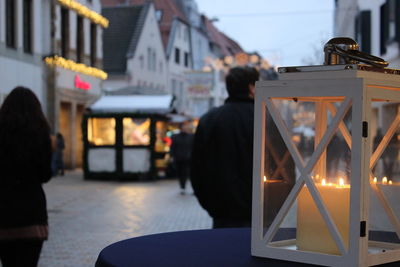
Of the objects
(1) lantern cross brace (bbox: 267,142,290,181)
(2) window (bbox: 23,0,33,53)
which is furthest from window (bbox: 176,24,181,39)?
(1) lantern cross brace (bbox: 267,142,290,181)

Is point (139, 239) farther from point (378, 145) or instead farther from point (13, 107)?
point (13, 107)

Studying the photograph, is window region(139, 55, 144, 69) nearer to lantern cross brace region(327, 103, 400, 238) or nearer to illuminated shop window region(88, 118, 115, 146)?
illuminated shop window region(88, 118, 115, 146)

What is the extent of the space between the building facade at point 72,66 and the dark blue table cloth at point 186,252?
23.7 meters

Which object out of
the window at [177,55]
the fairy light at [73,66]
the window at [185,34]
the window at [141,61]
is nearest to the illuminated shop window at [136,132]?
the fairy light at [73,66]

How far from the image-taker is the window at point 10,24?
22.3 metres

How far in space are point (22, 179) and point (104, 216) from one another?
27.2ft

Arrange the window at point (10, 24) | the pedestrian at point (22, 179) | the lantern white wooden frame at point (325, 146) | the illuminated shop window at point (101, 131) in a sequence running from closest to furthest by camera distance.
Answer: the lantern white wooden frame at point (325, 146) < the pedestrian at point (22, 179) < the illuminated shop window at point (101, 131) < the window at point (10, 24)

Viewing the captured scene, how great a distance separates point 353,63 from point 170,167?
21.4m

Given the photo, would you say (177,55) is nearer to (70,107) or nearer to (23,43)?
(70,107)

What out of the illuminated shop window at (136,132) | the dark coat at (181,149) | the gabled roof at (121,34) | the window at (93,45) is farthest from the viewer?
the gabled roof at (121,34)

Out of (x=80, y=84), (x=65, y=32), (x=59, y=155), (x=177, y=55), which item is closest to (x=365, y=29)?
(x=80, y=84)

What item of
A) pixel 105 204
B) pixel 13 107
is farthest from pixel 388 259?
pixel 105 204

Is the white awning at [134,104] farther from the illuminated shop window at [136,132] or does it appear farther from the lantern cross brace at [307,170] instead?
the lantern cross brace at [307,170]

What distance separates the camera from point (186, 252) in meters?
2.21
